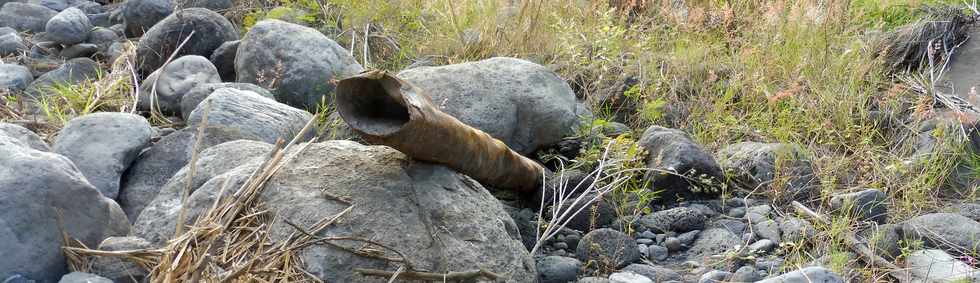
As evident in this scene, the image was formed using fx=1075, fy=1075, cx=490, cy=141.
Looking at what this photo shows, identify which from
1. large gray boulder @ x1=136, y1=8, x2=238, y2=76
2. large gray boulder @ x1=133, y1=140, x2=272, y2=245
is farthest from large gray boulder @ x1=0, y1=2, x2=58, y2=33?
large gray boulder @ x1=133, y1=140, x2=272, y2=245

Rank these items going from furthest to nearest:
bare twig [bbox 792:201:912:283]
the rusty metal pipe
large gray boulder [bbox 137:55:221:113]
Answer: large gray boulder [bbox 137:55:221:113], bare twig [bbox 792:201:912:283], the rusty metal pipe

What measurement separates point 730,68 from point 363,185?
120 inches

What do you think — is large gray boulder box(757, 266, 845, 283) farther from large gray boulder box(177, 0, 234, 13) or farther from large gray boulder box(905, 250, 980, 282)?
large gray boulder box(177, 0, 234, 13)

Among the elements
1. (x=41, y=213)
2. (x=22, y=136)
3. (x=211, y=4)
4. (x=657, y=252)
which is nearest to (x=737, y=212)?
(x=657, y=252)

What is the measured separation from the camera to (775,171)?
15.3 feet

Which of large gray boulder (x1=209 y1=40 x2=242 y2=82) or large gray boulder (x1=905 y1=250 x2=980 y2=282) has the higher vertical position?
large gray boulder (x1=905 y1=250 x2=980 y2=282)

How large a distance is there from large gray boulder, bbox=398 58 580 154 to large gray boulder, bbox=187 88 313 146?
52 centimetres

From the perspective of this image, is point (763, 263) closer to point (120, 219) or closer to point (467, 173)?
point (467, 173)

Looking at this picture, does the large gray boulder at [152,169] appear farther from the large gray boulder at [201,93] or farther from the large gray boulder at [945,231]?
the large gray boulder at [945,231]

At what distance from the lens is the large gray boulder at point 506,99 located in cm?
466

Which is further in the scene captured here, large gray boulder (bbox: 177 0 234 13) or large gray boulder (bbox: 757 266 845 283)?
large gray boulder (bbox: 177 0 234 13)

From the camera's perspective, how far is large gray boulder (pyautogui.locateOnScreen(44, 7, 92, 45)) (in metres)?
6.25

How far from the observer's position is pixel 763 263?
12.7ft

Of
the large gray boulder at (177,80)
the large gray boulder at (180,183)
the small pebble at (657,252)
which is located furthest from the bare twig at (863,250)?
the large gray boulder at (177,80)
